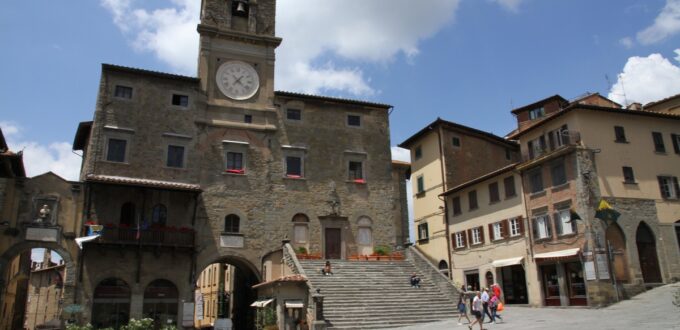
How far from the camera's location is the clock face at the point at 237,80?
1296 inches

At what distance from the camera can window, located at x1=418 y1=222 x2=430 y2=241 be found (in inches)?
1543

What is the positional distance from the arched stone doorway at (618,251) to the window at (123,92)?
2684 cm

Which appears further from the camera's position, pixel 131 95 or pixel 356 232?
pixel 356 232

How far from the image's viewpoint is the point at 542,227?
2856 cm

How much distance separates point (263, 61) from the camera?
3403 centimetres

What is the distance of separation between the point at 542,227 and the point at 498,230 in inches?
146

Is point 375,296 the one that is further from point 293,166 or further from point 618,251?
point 618,251

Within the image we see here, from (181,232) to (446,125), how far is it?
19442mm

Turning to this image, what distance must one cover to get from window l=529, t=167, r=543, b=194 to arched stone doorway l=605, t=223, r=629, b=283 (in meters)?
4.28

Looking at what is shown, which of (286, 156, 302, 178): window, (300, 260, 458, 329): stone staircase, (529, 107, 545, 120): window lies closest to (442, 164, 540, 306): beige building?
(300, 260, 458, 329): stone staircase

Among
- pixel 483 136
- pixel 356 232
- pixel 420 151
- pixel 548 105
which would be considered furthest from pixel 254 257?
pixel 548 105

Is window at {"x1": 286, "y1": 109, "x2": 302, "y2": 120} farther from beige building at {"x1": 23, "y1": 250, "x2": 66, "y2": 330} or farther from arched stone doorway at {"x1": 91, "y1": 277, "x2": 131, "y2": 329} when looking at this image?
beige building at {"x1": 23, "y1": 250, "x2": 66, "y2": 330}

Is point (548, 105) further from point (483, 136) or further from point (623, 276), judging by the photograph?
point (623, 276)

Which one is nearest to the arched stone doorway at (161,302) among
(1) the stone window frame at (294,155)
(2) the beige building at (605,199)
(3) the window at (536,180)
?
(1) the stone window frame at (294,155)
